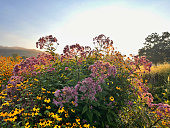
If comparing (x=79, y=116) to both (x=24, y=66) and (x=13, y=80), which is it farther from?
(x=24, y=66)

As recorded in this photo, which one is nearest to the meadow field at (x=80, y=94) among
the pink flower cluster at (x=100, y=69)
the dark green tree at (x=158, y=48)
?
the pink flower cluster at (x=100, y=69)

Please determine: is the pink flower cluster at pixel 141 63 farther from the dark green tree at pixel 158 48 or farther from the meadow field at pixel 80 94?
the dark green tree at pixel 158 48

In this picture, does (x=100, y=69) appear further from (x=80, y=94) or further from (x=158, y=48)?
(x=158, y=48)

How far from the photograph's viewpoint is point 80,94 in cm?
263

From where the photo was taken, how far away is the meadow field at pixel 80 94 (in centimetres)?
244

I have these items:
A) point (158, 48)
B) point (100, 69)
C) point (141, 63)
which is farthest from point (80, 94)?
point (158, 48)

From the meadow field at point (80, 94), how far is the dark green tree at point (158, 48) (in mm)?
24126

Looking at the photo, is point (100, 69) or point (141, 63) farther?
point (141, 63)

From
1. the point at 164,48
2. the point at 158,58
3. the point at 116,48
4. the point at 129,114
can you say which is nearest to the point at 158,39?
the point at 164,48

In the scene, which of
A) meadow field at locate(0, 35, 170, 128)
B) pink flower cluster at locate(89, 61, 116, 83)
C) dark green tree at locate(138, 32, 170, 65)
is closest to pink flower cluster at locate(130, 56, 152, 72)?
meadow field at locate(0, 35, 170, 128)

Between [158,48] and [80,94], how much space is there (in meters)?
27.6

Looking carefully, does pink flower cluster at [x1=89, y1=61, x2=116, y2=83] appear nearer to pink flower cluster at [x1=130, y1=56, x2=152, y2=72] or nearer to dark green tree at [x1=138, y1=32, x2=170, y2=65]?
pink flower cluster at [x1=130, y1=56, x2=152, y2=72]

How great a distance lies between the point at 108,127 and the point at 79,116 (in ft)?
2.50

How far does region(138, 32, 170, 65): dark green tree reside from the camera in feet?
83.3
